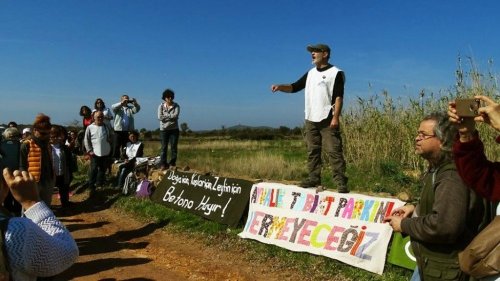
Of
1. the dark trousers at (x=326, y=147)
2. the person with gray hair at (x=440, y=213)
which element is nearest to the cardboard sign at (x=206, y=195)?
the dark trousers at (x=326, y=147)

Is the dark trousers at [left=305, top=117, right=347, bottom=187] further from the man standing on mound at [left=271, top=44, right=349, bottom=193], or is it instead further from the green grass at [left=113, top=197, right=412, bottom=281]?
the green grass at [left=113, top=197, right=412, bottom=281]

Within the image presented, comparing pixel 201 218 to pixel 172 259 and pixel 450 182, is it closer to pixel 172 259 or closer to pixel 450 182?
pixel 172 259

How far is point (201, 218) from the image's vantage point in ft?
27.4

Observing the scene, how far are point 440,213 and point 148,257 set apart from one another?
16.6ft

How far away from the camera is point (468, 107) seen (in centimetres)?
242

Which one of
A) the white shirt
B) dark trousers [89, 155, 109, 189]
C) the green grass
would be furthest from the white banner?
dark trousers [89, 155, 109, 189]

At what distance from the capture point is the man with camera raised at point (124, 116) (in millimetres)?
12753

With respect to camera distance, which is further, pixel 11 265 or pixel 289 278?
pixel 289 278

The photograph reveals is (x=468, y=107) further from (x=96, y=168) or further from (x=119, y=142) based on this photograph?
(x=119, y=142)

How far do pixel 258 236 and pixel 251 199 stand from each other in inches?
33.9

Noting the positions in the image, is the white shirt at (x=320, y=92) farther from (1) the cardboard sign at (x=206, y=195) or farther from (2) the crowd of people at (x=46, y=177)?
(2) the crowd of people at (x=46, y=177)

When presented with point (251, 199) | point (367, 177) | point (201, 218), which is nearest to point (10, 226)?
point (251, 199)

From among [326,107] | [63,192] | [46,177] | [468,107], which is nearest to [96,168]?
[63,192]

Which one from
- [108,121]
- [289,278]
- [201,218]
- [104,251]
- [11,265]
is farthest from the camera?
[108,121]
